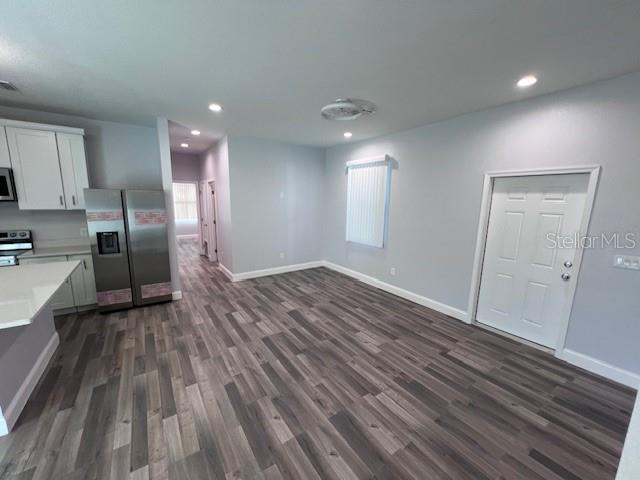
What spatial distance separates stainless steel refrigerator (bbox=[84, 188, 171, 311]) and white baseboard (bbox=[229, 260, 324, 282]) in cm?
131

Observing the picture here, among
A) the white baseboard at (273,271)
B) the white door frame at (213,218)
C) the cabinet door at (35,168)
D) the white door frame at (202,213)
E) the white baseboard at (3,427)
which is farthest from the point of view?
the white door frame at (202,213)

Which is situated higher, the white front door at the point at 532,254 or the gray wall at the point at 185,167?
the gray wall at the point at 185,167

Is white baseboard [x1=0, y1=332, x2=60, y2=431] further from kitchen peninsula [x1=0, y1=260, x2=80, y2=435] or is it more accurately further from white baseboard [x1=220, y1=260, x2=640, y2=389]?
white baseboard [x1=220, y1=260, x2=640, y2=389]

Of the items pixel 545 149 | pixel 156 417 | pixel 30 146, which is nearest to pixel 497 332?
pixel 545 149

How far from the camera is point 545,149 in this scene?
2.71m

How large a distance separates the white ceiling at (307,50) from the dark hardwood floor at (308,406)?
109 inches

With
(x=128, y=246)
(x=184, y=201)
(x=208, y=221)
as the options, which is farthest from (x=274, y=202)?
(x=184, y=201)

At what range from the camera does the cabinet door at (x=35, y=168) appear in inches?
126

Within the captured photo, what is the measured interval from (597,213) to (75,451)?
4628 millimetres

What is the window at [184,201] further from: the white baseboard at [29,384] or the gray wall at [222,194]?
the white baseboard at [29,384]

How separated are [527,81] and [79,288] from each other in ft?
19.1

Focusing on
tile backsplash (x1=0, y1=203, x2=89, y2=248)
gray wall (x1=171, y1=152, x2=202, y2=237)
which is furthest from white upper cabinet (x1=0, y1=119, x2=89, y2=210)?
gray wall (x1=171, y1=152, x2=202, y2=237)

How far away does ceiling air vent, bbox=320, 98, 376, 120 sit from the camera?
2.73 m

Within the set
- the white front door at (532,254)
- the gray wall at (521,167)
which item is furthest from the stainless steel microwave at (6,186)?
the white front door at (532,254)
